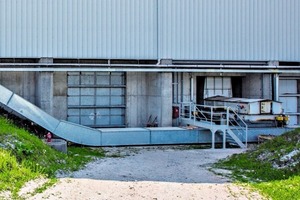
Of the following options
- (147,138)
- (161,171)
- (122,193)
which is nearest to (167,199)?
(122,193)

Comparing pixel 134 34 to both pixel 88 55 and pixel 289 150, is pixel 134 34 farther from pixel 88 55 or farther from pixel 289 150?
pixel 289 150

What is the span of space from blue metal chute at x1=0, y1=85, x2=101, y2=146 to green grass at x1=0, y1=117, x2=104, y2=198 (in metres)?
2.45

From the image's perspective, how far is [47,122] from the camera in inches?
758

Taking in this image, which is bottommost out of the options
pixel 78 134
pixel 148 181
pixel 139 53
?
pixel 148 181

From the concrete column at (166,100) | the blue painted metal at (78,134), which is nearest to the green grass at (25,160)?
the blue painted metal at (78,134)

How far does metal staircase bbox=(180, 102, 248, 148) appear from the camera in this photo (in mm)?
20016

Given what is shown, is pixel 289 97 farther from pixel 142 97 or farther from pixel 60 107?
pixel 60 107

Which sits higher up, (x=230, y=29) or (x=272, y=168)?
(x=230, y=29)

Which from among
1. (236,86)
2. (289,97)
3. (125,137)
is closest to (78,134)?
(125,137)

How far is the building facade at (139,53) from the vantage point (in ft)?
69.3

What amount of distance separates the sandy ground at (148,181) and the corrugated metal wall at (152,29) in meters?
7.05

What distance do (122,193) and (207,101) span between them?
1417 centimetres

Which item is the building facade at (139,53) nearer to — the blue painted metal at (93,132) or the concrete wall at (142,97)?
the concrete wall at (142,97)

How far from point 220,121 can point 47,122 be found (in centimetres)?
761
